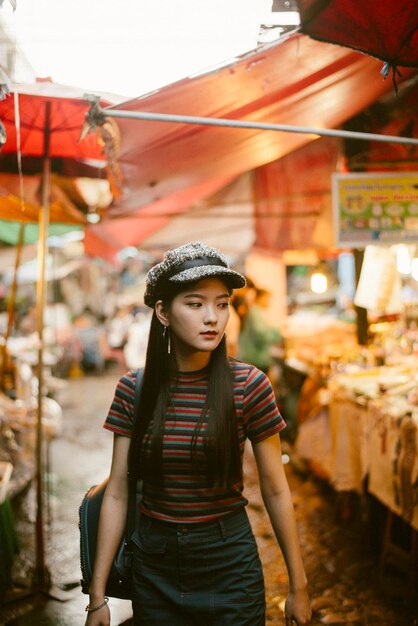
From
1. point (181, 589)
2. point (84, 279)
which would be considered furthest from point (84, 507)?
point (84, 279)

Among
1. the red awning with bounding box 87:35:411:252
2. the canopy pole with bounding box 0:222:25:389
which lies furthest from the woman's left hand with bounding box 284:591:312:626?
the canopy pole with bounding box 0:222:25:389

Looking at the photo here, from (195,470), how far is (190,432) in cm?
15

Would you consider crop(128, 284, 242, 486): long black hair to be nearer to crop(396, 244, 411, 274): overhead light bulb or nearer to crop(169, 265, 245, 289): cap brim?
crop(169, 265, 245, 289): cap brim

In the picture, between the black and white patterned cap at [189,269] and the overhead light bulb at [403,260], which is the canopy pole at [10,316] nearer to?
the black and white patterned cap at [189,269]

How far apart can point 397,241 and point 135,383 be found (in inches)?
137

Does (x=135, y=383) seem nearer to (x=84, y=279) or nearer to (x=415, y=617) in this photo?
(x=415, y=617)

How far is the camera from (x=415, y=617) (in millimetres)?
4141

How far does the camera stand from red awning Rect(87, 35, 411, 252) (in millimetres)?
3527

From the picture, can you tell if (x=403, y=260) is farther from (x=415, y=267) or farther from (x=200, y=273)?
(x=200, y=273)

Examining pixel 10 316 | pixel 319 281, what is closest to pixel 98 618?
pixel 10 316

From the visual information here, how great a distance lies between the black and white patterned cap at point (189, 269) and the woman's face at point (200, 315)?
61 millimetres

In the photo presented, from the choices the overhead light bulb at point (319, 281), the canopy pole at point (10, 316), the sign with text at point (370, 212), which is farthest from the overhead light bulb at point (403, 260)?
the canopy pole at point (10, 316)

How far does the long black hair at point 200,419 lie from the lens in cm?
224

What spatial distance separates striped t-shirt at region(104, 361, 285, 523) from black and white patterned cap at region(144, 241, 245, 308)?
37cm
